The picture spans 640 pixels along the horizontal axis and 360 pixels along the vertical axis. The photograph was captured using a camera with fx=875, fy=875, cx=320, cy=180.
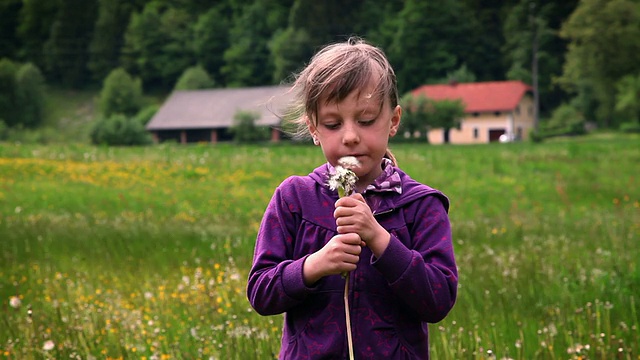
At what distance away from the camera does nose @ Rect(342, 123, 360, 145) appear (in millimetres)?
2373

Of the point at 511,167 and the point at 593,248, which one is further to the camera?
the point at 511,167

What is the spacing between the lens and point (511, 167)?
2411 cm

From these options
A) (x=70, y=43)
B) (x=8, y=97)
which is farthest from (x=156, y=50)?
(x=8, y=97)

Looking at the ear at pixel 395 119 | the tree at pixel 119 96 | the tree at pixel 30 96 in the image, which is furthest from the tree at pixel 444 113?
the ear at pixel 395 119

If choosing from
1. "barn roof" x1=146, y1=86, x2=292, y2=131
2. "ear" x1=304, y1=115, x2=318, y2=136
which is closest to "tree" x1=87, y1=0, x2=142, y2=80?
"barn roof" x1=146, y1=86, x2=292, y2=131

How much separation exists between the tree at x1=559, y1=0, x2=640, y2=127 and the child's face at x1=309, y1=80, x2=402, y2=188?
200ft

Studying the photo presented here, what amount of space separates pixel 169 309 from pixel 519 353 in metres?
2.24

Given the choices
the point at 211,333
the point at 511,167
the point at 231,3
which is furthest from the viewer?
the point at 231,3

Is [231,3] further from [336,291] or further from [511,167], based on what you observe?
[336,291]

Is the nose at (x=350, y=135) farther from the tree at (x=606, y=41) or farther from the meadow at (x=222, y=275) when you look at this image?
the tree at (x=606, y=41)

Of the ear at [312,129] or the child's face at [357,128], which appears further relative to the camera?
the ear at [312,129]

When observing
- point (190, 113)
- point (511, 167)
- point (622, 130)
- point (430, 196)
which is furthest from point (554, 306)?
point (190, 113)

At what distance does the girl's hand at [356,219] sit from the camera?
2.17 metres

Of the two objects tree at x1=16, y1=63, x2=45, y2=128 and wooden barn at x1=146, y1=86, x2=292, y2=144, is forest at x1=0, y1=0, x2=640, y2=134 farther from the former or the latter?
wooden barn at x1=146, y1=86, x2=292, y2=144
